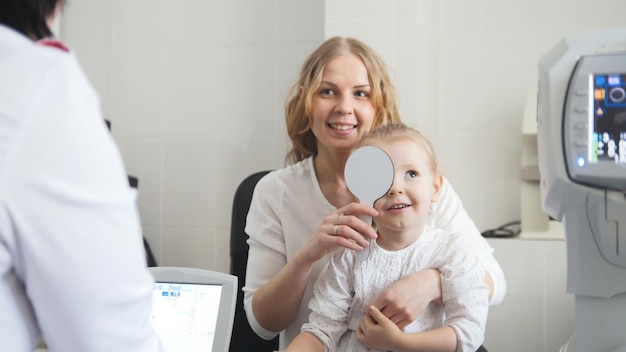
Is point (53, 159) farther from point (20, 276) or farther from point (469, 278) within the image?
point (469, 278)

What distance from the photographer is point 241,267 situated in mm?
1783

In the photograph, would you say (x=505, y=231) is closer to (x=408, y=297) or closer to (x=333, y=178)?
(x=333, y=178)

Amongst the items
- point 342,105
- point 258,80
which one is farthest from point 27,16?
point 258,80

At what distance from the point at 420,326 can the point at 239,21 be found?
1508 mm

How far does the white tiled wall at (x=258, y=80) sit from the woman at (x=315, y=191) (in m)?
0.54

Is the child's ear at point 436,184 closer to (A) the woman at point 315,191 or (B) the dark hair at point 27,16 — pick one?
(A) the woman at point 315,191

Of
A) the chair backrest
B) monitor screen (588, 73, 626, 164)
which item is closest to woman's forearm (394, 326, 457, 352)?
monitor screen (588, 73, 626, 164)

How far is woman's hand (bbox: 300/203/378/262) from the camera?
1.13 metres

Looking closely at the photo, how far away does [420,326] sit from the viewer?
1.24 metres

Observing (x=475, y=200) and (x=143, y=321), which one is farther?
(x=475, y=200)

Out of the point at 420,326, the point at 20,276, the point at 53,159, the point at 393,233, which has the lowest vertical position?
the point at 420,326

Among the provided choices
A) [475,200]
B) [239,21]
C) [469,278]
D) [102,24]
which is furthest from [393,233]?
[102,24]

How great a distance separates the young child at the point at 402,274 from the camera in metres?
1.20

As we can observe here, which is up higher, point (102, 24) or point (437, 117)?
point (102, 24)
